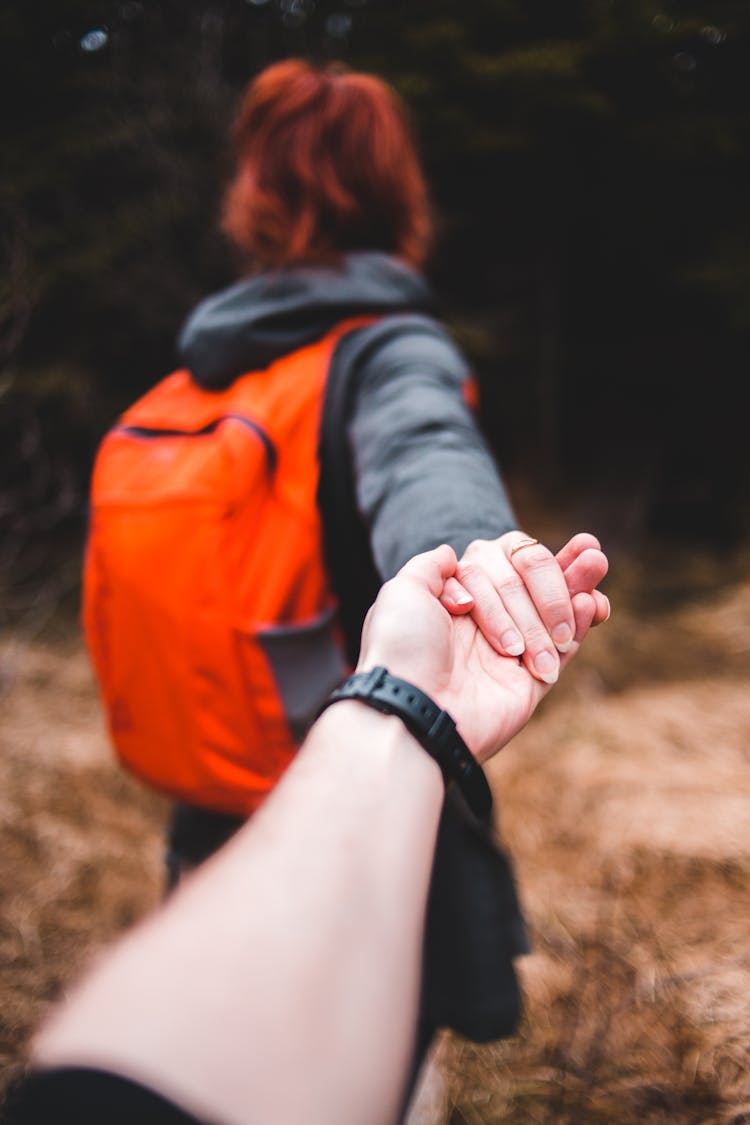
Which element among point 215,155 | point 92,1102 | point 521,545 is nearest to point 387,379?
point 521,545

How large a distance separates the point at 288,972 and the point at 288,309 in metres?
1.07

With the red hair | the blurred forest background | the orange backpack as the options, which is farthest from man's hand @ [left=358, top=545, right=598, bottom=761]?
the blurred forest background

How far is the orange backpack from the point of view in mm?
1112

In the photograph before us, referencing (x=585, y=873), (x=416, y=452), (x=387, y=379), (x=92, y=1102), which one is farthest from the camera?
(x=585, y=873)

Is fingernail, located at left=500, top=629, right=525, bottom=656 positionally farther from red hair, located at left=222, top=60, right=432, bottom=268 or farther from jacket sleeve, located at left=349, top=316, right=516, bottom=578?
red hair, located at left=222, top=60, right=432, bottom=268

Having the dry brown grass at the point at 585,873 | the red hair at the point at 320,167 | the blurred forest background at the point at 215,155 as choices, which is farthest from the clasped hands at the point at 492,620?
the blurred forest background at the point at 215,155

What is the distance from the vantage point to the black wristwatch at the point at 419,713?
0.66 m

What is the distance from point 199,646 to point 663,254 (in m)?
5.38

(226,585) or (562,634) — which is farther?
(226,585)

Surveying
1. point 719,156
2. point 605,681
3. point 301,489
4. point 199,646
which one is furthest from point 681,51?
point 199,646

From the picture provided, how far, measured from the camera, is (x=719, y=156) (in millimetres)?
4348

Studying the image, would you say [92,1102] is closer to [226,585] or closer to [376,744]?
[376,744]

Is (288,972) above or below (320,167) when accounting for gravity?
below

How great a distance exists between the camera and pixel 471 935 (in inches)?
49.2
